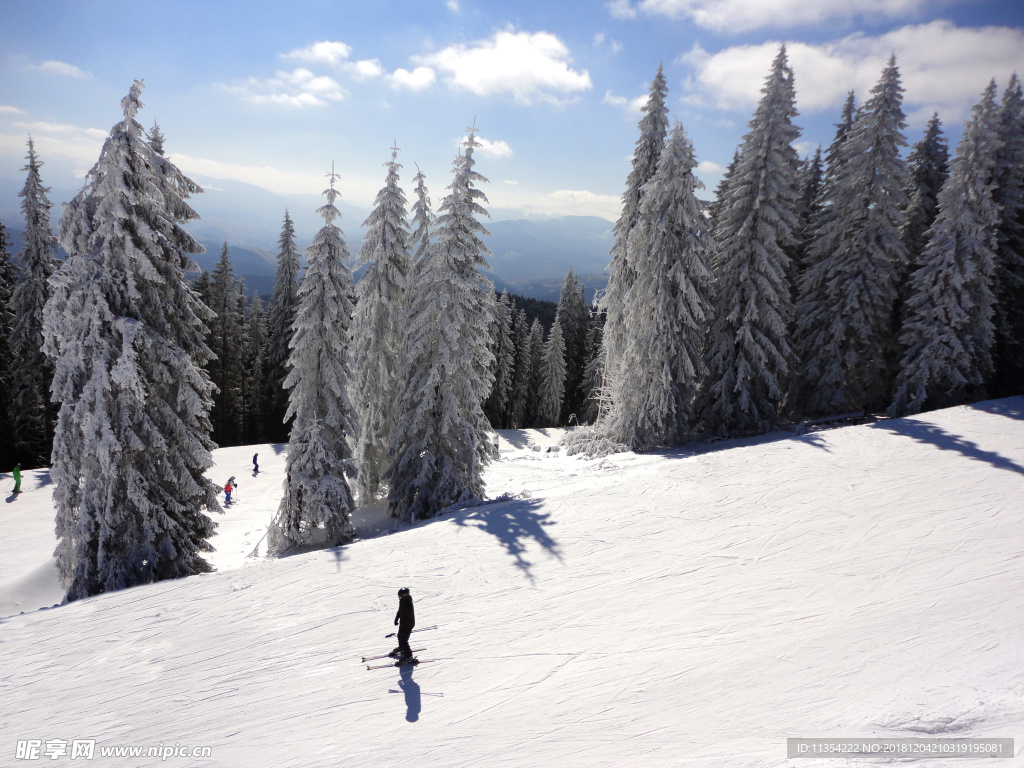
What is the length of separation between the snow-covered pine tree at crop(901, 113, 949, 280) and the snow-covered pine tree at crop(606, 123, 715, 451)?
38.6 feet

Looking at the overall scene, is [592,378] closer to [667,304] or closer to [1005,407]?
[667,304]

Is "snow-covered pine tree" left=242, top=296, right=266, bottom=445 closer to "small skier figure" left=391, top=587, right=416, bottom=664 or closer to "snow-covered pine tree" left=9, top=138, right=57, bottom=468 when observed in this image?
"snow-covered pine tree" left=9, top=138, right=57, bottom=468

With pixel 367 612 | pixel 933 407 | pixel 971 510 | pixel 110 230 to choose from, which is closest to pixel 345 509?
pixel 367 612

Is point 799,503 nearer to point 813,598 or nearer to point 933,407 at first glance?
point 813,598

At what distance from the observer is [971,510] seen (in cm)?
1145

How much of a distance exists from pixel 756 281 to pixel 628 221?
6.04 metres

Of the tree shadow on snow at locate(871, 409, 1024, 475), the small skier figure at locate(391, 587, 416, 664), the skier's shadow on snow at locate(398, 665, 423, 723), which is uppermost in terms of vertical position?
the tree shadow on snow at locate(871, 409, 1024, 475)

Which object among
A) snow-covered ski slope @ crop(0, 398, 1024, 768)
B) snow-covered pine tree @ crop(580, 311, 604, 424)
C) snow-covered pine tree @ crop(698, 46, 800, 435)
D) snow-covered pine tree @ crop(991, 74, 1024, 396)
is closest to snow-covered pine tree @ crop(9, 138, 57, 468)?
snow-covered ski slope @ crop(0, 398, 1024, 768)

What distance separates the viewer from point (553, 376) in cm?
4616

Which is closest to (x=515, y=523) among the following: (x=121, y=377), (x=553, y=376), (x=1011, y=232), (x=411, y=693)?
(x=411, y=693)

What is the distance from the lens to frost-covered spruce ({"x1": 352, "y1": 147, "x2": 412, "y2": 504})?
57.3ft

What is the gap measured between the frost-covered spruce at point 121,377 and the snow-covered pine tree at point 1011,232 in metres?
30.5

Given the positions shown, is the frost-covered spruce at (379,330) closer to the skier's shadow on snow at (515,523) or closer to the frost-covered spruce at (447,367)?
the frost-covered spruce at (447,367)

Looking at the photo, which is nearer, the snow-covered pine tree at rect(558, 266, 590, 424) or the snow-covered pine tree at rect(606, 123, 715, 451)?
the snow-covered pine tree at rect(606, 123, 715, 451)
